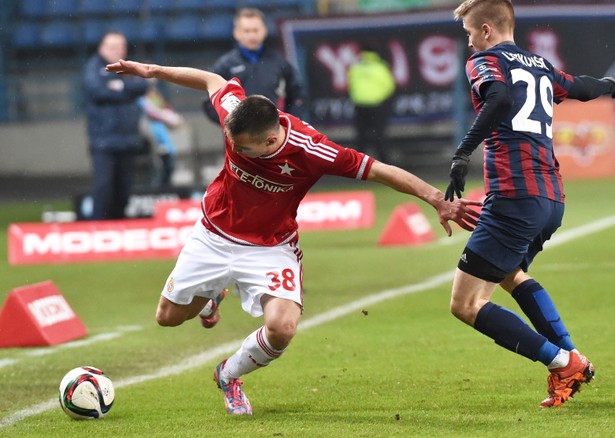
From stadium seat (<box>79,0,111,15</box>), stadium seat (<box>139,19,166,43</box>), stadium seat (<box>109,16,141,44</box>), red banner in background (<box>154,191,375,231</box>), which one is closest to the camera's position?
red banner in background (<box>154,191,375,231</box>)

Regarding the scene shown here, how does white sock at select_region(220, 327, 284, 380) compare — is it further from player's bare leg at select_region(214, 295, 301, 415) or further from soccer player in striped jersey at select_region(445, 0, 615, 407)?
soccer player in striped jersey at select_region(445, 0, 615, 407)

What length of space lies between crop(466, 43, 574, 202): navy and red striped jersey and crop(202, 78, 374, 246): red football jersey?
1.99 feet

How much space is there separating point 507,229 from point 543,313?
63cm

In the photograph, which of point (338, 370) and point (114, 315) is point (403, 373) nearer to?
point (338, 370)

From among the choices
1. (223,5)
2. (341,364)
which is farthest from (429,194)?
(223,5)

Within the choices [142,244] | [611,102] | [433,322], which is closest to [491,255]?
[433,322]

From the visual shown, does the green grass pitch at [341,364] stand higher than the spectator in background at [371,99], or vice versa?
the green grass pitch at [341,364]

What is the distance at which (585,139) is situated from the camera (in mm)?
23109

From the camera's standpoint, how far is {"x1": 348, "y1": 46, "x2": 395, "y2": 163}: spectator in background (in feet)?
79.7

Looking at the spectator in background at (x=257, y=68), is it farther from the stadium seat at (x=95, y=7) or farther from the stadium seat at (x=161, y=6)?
the stadium seat at (x=95, y=7)

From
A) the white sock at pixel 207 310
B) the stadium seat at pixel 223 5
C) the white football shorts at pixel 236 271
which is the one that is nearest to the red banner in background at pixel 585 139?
the stadium seat at pixel 223 5

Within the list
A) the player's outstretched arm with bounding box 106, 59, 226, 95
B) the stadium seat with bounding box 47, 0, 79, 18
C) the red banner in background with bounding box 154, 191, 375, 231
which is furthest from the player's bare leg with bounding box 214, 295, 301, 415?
the stadium seat with bounding box 47, 0, 79, 18

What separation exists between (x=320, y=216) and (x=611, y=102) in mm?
9012

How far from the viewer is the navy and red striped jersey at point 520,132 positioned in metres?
6.12
